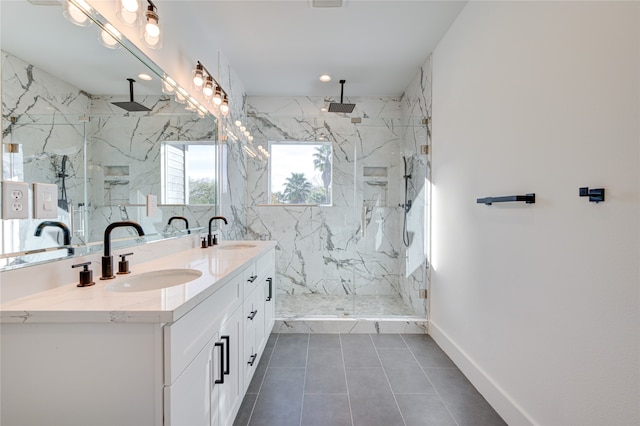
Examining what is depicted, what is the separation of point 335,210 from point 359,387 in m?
2.18

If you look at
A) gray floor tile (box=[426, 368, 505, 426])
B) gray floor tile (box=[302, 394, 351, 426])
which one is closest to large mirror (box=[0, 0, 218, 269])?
gray floor tile (box=[302, 394, 351, 426])

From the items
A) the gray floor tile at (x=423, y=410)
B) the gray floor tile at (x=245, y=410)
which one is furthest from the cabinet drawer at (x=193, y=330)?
the gray floor tile at (x=423, y=410)

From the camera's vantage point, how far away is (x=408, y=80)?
3271 millimetres

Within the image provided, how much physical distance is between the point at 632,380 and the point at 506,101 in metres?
1.33

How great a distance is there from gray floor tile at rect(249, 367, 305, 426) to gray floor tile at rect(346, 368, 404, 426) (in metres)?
0.33

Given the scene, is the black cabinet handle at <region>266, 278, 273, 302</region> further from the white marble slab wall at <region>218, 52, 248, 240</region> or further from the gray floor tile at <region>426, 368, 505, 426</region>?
the gray floor tile at <region>426, 368, 505, 426</region>

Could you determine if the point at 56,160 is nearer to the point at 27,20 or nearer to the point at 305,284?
the point at 27,20

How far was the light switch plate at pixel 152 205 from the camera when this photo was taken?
5.32 ft

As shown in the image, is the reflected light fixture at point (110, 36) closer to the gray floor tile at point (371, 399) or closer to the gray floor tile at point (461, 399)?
the gray floor tile at point (371, 399)

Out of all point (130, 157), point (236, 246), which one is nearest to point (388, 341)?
point (236, 246)

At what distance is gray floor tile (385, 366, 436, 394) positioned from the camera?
6.09 feet

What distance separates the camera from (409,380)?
1.96m

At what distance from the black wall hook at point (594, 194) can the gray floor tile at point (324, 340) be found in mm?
2015

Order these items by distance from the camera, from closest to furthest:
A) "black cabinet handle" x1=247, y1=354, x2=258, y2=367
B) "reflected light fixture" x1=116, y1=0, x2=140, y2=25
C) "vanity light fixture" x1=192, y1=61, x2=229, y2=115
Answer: "reflected light fixture" x1=116, y1=0, x2=140, y2=25
"black cabinet handle" x1=247, y1=354, x2=258, y2=367
"vanity light fixture" x1=192, y1=61, x2=229, y2=115
